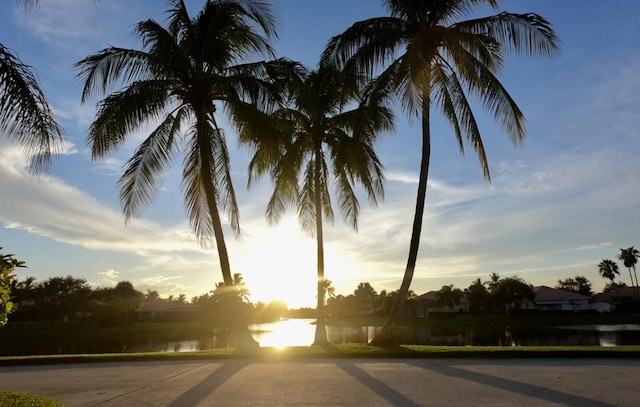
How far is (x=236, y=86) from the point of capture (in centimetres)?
1334

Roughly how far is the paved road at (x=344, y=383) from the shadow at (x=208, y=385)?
0.05 feet

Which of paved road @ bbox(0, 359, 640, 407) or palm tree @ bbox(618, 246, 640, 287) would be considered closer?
paved road @ bbox(0, 359, 640, 407)

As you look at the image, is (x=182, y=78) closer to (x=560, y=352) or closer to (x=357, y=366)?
(x=357, y=366)

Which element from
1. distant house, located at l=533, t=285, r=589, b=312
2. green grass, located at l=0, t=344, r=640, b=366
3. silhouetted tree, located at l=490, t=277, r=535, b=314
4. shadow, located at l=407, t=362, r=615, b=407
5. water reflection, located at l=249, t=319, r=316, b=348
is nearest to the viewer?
shadow, located at l=407, t=362, r=615, b=407

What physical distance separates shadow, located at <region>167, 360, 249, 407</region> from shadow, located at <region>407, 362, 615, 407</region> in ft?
13.1

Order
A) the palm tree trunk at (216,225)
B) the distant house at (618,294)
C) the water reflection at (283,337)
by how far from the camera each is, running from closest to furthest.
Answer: the palm tree trunk at (216,225)
the water reflection at (283,337)
the distant house at (618,294)

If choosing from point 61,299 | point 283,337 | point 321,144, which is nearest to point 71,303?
point 61,299

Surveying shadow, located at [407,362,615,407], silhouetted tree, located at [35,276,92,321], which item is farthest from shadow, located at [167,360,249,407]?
silhouetted tree, located at [35,276,92,321]

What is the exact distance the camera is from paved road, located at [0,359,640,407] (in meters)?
6.37

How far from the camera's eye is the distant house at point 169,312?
67062 millimetres

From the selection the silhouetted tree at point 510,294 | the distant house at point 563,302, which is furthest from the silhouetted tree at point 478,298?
the distant house at point 563,302

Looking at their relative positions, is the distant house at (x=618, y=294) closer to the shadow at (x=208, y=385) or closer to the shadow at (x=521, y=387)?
the shadow at (x=521, y=387)

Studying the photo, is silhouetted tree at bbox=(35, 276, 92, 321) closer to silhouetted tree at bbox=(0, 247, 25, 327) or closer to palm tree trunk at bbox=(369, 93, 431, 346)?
palm tree trunk at bbox=(369, 93, 431, 346)

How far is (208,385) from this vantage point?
25.6ft
